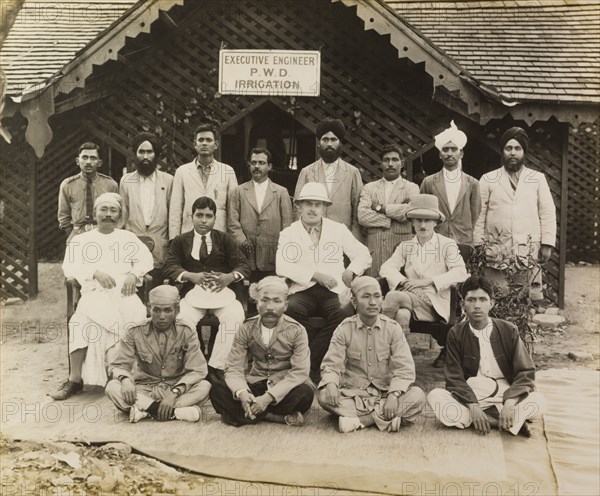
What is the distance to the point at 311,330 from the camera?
584cm

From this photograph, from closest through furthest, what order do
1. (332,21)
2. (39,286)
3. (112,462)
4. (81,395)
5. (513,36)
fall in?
(112,462) → (81,395) → (332,21) → (39,286) → (513,36)

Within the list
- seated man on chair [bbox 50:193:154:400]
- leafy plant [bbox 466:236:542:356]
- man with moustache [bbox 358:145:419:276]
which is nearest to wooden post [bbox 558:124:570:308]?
leafy plant [bbox 466:236:542:356]

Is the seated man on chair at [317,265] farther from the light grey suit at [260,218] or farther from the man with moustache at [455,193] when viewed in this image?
the man with moustache at [455,193]

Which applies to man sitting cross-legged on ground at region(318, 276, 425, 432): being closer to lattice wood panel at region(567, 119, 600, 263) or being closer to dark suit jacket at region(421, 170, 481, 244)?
dark suit jacket at region(421, 170, 481, 244)

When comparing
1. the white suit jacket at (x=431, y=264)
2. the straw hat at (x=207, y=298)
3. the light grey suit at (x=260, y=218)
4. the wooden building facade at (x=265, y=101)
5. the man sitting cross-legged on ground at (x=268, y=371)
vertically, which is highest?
the wooden building facade at (x=265, y=101)

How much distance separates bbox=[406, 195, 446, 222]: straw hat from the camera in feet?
19.8

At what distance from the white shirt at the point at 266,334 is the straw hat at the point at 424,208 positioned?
1761 mm

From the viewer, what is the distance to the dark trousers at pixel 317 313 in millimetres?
5793

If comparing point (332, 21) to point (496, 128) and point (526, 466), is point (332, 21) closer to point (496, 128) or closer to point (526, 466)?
point (496, 128)

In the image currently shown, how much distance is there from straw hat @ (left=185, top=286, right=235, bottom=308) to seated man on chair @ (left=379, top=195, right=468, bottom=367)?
4.34ft

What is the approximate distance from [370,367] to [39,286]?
21.8ft

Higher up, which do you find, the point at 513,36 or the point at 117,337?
the point at 513,36

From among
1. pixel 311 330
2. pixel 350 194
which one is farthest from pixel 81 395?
pixel 350 194

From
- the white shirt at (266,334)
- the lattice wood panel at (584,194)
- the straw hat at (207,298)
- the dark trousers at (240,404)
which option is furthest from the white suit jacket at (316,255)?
the lattice wood panel at (584,194)
